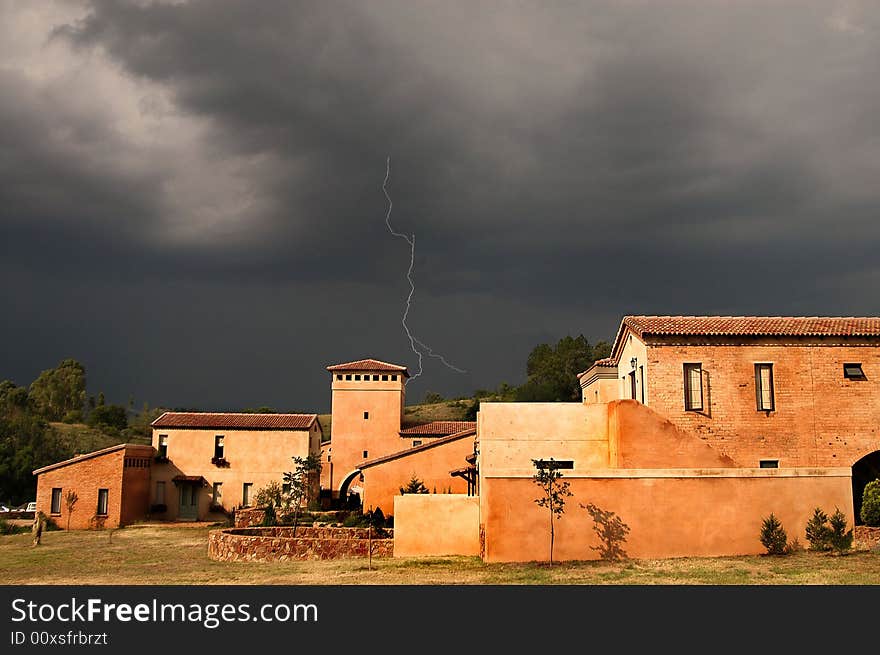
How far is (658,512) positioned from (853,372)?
9533mm

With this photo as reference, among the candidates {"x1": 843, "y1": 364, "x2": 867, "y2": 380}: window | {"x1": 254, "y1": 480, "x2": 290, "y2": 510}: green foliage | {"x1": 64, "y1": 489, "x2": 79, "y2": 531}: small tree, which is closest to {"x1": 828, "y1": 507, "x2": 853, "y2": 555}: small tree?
{"x1": 843, "y1": 364, "x2": 867, "y2": 380}: window

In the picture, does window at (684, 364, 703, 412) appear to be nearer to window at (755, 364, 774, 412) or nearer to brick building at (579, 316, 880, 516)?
brick building at (579, 316, 880, 516)

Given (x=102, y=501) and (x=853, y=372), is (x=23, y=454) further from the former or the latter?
(x=853, y=372)

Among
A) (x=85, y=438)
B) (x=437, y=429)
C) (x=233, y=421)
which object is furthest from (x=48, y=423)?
(x=437, y=429)

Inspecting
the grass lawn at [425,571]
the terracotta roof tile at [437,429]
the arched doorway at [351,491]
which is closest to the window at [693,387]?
the grass lawn at [425,571]

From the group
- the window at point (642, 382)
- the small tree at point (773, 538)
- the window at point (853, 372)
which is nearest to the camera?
the small tree at point (773, 538)

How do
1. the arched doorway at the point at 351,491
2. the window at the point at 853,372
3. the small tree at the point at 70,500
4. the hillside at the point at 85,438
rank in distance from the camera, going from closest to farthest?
the window at the point at 853,372 < the small tree at the point at 70,500 < the arched doorway at the point at 351,491 < the hillside at the point at 85,438

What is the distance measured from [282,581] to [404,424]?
107ft

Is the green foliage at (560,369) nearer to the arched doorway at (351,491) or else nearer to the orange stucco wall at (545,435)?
the arched doorway at (351,491)

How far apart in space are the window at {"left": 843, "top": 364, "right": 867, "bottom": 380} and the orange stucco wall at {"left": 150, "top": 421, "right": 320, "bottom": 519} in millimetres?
29912

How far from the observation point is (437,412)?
104 m

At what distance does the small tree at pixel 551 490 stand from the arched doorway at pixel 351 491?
2205 centimetres

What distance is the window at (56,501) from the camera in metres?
41.4

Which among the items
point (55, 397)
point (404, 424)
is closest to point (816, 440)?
point (404, 424)
